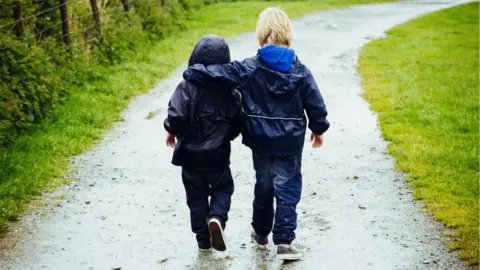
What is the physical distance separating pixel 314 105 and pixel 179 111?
38.4 inches

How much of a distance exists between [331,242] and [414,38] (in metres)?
15.7

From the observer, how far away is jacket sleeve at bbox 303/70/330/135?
16.9ft

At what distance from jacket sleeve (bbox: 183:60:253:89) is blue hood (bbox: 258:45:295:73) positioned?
14 centimetres

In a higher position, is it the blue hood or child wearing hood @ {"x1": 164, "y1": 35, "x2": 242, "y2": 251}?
the blue hood

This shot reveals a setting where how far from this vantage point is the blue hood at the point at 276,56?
5.10m

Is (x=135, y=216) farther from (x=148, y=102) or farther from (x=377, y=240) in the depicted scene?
(x=148, y=102)

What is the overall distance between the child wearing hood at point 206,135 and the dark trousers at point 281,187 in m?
0.27

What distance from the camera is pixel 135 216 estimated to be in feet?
21.4

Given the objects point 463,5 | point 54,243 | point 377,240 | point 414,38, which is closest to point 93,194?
point 54,243

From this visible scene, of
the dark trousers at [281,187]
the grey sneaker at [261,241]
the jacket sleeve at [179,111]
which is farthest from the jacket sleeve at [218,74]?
the grey sneaker at [261,241]

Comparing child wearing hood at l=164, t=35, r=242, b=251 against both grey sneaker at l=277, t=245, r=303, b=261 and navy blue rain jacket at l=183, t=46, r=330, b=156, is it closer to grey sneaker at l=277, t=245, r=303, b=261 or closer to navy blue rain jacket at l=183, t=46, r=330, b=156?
navy blue rain jacket at l=183, t=46, r=330, b=156

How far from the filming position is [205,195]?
5.43 m

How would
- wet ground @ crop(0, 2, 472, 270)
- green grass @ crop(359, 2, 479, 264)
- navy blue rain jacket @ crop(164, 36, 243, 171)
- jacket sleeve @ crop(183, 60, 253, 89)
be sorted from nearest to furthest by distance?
jacket sleeve @ crop(183, 60, 253, 89) → navy blue rain jacket @ crop(164, 36, 243, 171) → wet ground @ crop(0, 2, 472, 270) → green grass @ crop(359, 2, 479, 264)

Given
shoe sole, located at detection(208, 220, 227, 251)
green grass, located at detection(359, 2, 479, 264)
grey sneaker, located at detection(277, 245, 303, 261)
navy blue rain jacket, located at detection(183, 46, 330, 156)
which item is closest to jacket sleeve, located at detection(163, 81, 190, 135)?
navy blue rain jacket, located at detection(183, 46, 330, 156)
